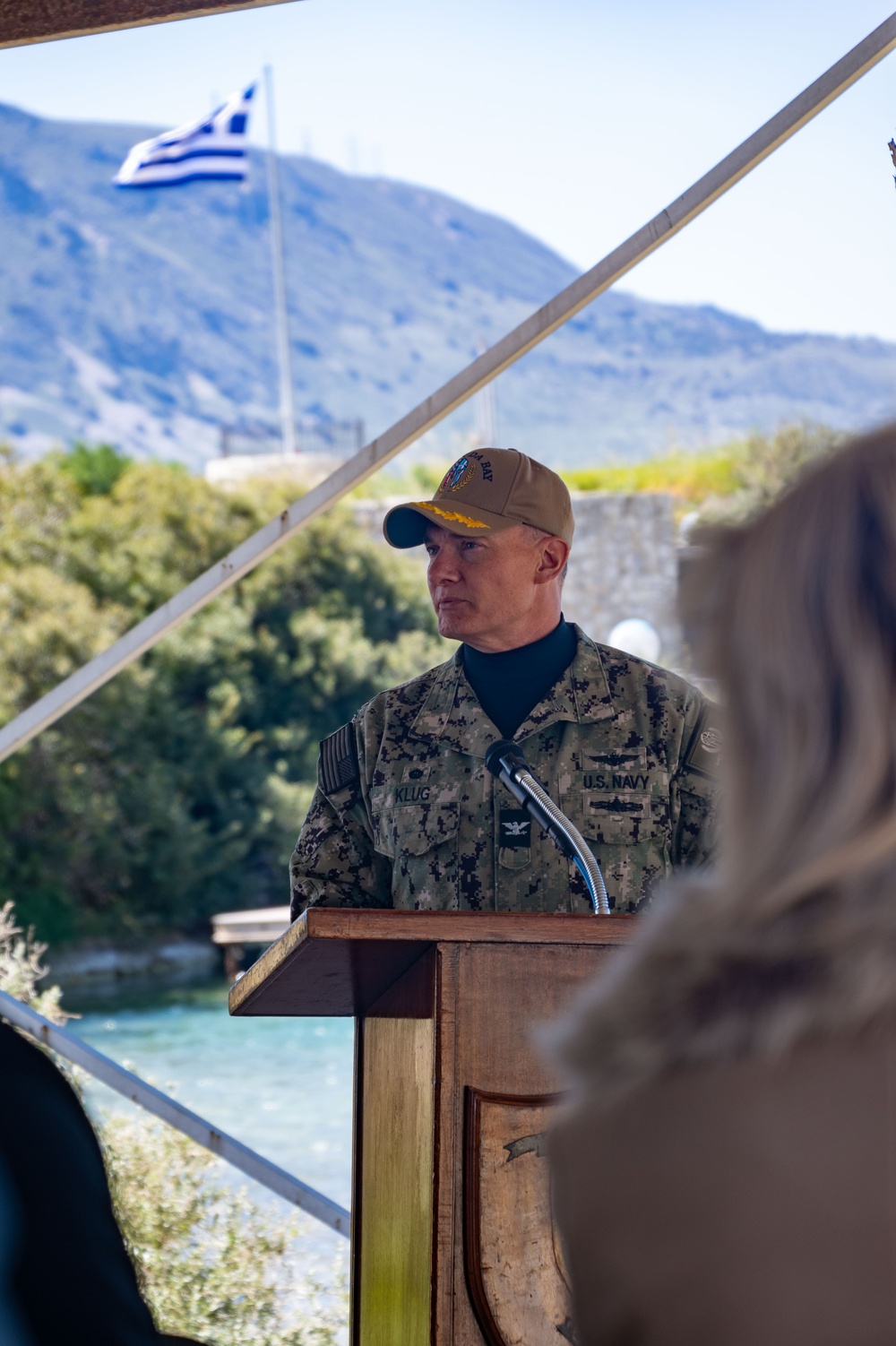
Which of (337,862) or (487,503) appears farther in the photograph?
(487,503)

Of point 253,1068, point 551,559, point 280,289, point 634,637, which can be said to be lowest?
point 253,1068

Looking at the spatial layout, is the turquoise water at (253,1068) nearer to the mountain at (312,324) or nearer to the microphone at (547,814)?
the microphone at (547,814)

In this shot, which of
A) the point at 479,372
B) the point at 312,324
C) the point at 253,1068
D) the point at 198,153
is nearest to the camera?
the point at 479,372

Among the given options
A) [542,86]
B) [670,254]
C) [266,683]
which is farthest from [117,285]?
[266,683]

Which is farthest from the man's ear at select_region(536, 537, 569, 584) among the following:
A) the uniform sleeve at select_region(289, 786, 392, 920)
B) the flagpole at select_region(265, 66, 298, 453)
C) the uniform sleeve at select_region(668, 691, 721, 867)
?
the flagpole at select_region(265, 66, 298, 453)

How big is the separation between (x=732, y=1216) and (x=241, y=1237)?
13.2 feet

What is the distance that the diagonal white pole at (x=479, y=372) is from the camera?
307 cm

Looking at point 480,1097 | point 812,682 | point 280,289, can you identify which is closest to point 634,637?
point 480,1097

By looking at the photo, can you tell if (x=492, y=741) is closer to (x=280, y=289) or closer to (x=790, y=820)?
(x=790, y=820)

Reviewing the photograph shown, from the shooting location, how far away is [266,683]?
30.0m

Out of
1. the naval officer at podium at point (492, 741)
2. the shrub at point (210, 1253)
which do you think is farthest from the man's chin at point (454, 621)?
the shrub at point (210, 1253)

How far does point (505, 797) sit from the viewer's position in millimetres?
2637

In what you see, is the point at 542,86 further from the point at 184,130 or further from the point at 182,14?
the point at 182,14

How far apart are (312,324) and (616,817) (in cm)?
12463
